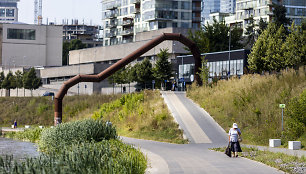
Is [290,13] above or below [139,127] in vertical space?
above

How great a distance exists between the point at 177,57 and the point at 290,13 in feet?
119

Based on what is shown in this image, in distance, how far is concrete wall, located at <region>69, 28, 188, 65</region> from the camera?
96.9 meters

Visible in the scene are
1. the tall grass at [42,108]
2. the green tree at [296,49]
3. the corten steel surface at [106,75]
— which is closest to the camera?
the green tree at [296,49]

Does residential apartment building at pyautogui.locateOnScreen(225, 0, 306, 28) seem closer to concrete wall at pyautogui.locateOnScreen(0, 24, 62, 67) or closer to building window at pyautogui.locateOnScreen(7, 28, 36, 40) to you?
concrete wall at pyautogui.locateOnScreen(0, 24, 62, 67)

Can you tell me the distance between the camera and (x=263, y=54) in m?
51.8

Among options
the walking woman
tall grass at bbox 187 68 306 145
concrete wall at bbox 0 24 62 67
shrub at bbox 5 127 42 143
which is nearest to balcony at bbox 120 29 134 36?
concrete wall at bbox 0 24 62 67

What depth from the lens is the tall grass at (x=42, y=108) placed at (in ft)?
214

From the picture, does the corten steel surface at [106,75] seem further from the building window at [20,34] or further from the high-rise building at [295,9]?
the building window at [20,34]

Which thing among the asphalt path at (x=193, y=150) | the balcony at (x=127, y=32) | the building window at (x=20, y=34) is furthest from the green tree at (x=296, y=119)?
the building window at (x=20, y=34)

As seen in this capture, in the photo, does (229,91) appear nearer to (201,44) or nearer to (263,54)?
(263,54)

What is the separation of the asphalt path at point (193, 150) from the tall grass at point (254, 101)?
114cm

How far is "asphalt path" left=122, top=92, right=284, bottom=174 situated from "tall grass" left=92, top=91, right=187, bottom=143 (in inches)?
29.3

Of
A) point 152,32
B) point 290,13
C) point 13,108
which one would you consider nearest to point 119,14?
point 152,32

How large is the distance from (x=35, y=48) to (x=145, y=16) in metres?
28.4
